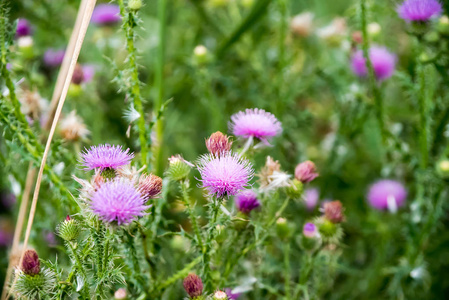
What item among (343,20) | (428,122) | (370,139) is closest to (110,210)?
(428,122)

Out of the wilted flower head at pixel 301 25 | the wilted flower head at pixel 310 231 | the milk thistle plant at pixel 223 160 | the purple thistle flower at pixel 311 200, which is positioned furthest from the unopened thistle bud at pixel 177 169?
the wilted flower head at pixel 301 25

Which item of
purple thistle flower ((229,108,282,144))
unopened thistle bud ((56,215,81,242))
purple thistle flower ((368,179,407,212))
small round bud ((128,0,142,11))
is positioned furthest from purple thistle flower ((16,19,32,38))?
purple thistle flower ((368,179,407,212))

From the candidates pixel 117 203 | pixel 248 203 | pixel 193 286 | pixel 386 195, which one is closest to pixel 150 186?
pixel 117 203

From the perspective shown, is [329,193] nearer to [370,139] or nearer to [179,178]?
[370,139]

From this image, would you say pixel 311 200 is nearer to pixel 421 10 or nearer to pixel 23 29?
Result: pixel 421 10

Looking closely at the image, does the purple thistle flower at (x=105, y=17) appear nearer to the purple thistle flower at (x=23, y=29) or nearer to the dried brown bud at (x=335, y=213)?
the purple thistle flower at (x=23, y=29)

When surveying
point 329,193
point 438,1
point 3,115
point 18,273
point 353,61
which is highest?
point 353,61

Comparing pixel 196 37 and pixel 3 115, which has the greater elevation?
pixel 196 37
